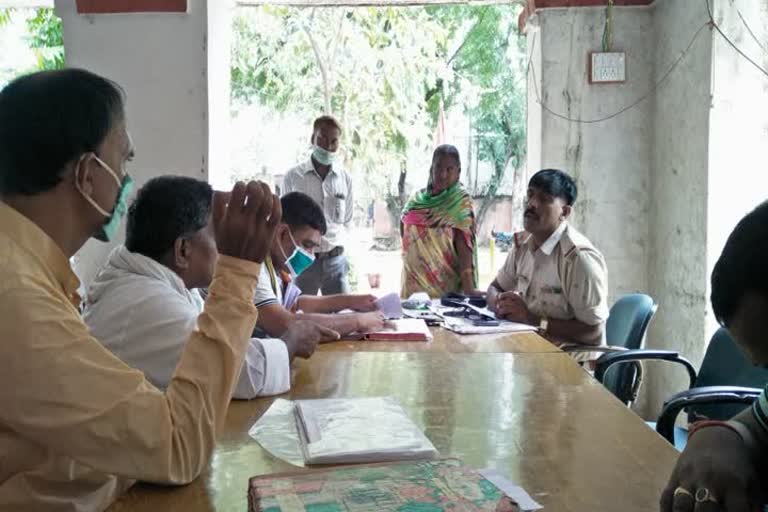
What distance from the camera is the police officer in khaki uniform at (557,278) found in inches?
→ 120

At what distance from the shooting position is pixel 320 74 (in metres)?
9.29

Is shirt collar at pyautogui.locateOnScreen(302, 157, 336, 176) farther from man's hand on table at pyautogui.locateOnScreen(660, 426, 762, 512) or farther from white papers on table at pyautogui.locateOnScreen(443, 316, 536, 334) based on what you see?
man's hand on table at pyautogui.locateOnScreen(660, 426, 762, 512)

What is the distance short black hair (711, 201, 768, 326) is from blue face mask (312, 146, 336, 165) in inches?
154

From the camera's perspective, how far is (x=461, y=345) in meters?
2.52

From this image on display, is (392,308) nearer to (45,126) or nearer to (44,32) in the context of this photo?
(45,126)

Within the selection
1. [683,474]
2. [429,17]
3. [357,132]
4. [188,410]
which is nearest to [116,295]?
[188,410]

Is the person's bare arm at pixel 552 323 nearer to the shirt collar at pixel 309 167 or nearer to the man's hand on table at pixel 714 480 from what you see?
the man's hand on table at pixel 714 480

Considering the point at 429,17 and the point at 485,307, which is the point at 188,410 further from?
the point at 429,17

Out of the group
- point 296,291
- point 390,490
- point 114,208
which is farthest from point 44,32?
point 390,490

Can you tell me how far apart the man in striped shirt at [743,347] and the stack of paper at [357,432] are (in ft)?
1.55

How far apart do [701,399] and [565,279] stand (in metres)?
1.13

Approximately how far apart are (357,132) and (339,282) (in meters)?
5.06

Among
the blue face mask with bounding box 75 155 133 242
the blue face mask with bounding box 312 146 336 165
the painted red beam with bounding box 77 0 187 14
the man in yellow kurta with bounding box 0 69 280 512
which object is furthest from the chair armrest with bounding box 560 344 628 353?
the painted red beam with bounding box 77 0 187 14

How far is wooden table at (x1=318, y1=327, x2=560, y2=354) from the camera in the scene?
2.44 metres
